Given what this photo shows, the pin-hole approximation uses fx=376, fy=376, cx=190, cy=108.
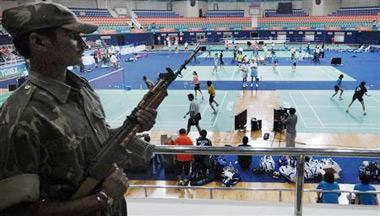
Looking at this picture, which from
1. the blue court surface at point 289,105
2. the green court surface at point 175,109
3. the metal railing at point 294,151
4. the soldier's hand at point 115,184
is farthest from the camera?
the green court surface at point 175,109

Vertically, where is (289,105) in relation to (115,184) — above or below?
below

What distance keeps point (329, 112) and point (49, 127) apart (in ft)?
58.9

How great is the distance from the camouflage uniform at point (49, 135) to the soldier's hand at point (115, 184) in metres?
0.13

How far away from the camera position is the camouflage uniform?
183 centimetres

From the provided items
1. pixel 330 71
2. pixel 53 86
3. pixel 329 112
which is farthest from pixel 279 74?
pixel 53 86

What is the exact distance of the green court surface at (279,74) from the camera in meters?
28.0

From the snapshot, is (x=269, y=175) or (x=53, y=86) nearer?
(x=53, y=86)

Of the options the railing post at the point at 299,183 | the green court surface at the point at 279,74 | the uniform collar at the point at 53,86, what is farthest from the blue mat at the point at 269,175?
the green court surface at the point at 279,74

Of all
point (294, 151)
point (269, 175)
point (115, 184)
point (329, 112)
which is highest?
point (115, 184)

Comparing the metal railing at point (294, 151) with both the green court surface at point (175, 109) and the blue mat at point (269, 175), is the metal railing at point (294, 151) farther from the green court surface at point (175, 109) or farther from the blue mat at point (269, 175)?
the green court surface at point (175, 109)

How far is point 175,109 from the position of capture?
63.1 feet

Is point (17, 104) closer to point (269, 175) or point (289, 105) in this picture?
point (269, 175)

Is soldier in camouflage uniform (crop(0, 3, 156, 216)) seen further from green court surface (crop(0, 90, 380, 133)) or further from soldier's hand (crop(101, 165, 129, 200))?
green court surface (crop(0, 90, 380, 133))

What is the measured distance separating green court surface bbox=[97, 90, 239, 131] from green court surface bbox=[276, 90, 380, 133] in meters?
3.10
